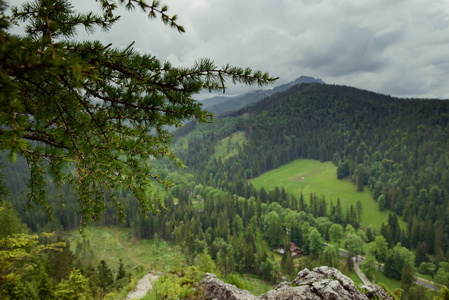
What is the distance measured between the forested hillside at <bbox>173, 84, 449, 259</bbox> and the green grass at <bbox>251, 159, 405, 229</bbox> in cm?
483

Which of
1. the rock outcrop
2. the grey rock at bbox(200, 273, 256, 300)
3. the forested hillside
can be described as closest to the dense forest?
the forested hillside

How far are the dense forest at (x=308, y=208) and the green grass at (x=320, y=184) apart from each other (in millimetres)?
4203

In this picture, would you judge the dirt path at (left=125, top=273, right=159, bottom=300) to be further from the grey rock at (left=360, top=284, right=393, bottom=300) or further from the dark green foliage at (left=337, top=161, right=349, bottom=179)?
the dark green foliage at (left=337, top=161, right=349, bottom=179)

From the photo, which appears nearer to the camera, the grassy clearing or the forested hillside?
the grassy clearing

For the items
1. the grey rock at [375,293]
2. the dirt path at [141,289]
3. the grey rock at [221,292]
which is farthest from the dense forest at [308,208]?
the grey rock at [375,293]

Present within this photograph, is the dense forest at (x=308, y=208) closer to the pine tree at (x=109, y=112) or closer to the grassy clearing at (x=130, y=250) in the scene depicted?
the pine tree at (x=109, y=112)

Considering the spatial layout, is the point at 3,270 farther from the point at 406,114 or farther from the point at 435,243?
the point at 406,114

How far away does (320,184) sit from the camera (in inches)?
4968

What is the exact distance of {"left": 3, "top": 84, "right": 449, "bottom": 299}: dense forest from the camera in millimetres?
57359

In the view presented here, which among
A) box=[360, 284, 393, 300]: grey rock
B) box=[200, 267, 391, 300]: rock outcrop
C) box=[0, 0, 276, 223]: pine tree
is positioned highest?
box=[0, 0, 276, 223]: pine tree

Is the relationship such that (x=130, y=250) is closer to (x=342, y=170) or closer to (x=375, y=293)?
(x=375, y=293)

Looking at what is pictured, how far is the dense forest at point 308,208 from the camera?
57359 mm

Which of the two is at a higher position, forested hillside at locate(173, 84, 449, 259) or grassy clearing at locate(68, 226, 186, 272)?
forested hillside at locate(173, 84, 449, 259)

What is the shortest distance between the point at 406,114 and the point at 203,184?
598 ft
